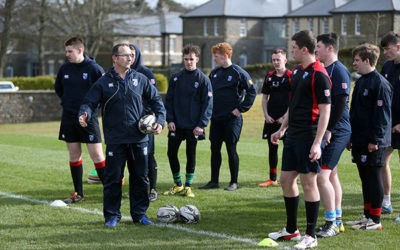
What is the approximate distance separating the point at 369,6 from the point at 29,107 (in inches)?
1653

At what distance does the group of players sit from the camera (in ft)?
21.3

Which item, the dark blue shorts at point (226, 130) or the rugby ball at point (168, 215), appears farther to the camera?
the dark blue shorts at point (226, 130)

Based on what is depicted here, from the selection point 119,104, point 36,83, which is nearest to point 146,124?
point 119,104

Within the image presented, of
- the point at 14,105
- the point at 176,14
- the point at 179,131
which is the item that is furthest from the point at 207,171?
the point at 176,14

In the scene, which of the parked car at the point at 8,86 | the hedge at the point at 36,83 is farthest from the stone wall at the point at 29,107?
the hedge at the point at 36,83

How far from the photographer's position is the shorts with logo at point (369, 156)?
7.48 metres


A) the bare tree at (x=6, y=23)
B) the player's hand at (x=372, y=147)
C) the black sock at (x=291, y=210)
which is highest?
the bare tree at (x=6, y=23)

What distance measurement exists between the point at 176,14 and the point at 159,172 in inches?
3229

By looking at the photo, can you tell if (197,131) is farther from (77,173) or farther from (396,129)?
(396,129)

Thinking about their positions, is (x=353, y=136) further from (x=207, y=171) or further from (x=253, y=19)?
(x=253, y=19)

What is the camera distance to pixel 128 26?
56.6 metres

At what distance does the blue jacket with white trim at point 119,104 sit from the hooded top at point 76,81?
146cm

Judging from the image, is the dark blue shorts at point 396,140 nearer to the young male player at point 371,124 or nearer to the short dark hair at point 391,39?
the young male player at point 371,124

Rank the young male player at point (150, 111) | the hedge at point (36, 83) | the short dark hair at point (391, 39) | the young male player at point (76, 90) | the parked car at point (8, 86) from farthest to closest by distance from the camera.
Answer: the hedge at point (36, 83) < the parked car at point (8, 86) < the young male player at point (150, 111) < the young male player at point (76, 90) < the short dark hair at point (391, 39)
